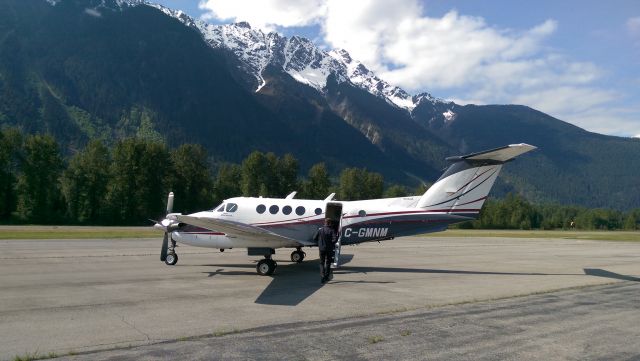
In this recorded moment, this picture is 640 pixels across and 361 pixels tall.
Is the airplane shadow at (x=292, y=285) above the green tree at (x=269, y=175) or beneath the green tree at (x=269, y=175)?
beneath

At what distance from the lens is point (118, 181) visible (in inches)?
2943

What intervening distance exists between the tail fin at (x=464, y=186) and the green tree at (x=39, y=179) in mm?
62908

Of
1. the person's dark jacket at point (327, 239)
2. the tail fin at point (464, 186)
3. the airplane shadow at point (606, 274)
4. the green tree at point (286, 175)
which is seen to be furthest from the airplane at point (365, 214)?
the green tree at point (286, 175)

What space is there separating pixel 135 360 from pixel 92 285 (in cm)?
797

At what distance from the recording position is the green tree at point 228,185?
88.7 metres

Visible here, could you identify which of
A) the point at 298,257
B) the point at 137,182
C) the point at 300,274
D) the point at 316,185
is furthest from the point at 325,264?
the point at 316,185

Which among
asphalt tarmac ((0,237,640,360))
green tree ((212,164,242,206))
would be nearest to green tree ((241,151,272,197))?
green tree ((212,164,242,206))

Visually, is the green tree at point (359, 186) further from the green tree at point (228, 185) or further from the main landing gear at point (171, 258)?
the main landing gear at point (171, 258)

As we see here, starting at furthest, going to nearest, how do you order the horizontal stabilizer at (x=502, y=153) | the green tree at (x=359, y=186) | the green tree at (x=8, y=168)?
the green tree at (x=359, y=186)
the green tree at (x=8, y=168)
the horizontal stabilizer at (x=502, y=153)

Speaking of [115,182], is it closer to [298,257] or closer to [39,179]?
[39,179]

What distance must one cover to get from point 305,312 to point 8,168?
74.3 m

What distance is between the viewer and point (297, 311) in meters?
11.4

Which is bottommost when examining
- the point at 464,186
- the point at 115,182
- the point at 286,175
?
the point at 464,186

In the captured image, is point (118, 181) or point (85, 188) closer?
point (118, 181)
